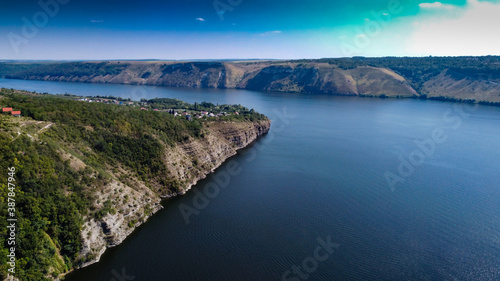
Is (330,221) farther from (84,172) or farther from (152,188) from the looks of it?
(84,172)

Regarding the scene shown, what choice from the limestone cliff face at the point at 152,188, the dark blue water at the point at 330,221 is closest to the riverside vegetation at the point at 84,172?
the limestone cliff face at the point at 152,188

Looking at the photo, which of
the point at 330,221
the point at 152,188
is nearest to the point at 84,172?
the point at 152,188

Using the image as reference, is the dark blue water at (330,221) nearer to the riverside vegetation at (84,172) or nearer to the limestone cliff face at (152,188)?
the limestone cliff face at (152,188)

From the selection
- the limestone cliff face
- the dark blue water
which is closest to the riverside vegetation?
the limestone cliff face

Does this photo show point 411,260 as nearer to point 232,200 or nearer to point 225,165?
point 232,200

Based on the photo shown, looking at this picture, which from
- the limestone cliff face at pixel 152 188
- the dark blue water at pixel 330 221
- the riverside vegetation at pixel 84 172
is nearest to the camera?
the riverside vegetation at pixel 84 172

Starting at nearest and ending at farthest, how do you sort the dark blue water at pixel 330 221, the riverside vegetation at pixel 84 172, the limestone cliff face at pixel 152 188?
1. the riverside vegetation at pixel 84 172
2. the dark blue water at pixel 330 221
3. the limestone cliff face at pixel 152 188

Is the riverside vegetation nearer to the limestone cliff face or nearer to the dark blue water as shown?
the limestone cliff face
